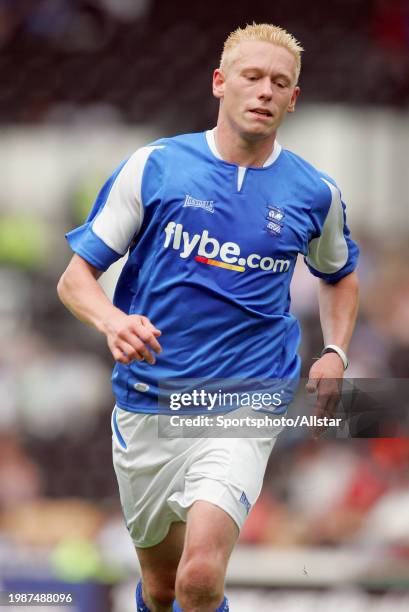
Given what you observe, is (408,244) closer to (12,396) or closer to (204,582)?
(12,396)

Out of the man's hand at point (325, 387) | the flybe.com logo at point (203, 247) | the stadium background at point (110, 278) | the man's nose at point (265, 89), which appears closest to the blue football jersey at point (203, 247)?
the flybe.com logo at point (203, 247)

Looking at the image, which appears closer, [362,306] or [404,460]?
[404,460]

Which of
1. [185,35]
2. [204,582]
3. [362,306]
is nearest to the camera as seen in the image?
[204,582]

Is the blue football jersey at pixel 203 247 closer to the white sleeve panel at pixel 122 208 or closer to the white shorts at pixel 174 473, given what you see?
the white sleeve panel at pixel 122 208

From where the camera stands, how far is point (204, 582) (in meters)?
3.30

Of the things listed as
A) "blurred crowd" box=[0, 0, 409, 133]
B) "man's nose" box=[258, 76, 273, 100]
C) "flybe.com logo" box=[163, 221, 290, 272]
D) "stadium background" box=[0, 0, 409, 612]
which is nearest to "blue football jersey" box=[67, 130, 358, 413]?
"flybe.com logo" box=[163, 221, 290, 272]

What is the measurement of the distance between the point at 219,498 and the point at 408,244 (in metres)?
6.09

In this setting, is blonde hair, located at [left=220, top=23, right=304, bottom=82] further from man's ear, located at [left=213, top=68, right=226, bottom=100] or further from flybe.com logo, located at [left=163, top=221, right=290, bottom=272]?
flybe.com logo, located at [left=163, top=221, right=290, bottom=272]

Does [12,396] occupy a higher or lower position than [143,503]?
lower

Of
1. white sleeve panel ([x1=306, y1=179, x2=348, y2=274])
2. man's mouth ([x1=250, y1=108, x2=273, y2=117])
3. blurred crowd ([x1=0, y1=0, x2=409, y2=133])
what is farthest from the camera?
blurred crowd ([x1=0, y1=0, x2=409, y2=133])

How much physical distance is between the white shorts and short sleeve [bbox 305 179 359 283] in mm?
610

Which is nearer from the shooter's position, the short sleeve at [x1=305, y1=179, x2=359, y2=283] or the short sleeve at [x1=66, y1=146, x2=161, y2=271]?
the short sleeve at [x1=66, y1=146, x2=161, y2=271]

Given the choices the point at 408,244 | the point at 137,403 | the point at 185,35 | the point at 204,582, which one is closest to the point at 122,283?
the point at 137,403

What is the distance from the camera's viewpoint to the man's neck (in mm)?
3660
